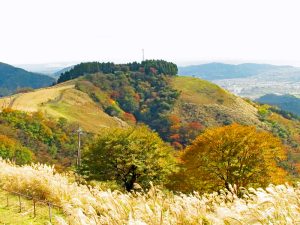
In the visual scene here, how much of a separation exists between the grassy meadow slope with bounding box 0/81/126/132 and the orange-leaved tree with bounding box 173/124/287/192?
288 ft

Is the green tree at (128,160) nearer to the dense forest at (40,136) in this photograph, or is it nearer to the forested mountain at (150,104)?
the dense forest at (40,136)

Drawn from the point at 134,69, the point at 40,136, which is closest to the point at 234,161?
the point at 40,136

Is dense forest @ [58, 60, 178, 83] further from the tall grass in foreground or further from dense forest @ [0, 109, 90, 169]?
the tall grass in foreground

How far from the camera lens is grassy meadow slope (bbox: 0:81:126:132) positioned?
125 metres

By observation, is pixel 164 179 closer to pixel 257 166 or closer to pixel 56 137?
pixel 257 166

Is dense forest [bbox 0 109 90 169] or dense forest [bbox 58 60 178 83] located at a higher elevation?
dense forest [bbox 58 60 178 83]

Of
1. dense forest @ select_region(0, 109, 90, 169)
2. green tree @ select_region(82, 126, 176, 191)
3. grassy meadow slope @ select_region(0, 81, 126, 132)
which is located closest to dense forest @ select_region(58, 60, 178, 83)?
grassy meadow slope @ select_region(0, 81, 126, 132)

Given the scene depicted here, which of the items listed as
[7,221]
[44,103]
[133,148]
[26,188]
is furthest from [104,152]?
[44,103]

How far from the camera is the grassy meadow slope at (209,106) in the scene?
479 ft

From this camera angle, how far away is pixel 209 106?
514ft

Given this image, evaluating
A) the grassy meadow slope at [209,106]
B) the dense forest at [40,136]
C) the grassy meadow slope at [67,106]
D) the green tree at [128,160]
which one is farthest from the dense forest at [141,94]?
the green tree at [128,160]

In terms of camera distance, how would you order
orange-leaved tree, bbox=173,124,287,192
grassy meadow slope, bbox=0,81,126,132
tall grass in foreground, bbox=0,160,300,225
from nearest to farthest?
tall grass in foreground, bbox=0,160,300,225, orange-leaved tree, bbox=173,124,287,192, grassy meadow slope, bbox=0,81,126,132

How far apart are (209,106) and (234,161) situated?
126027 millimetres

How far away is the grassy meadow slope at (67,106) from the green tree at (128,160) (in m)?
85.4
